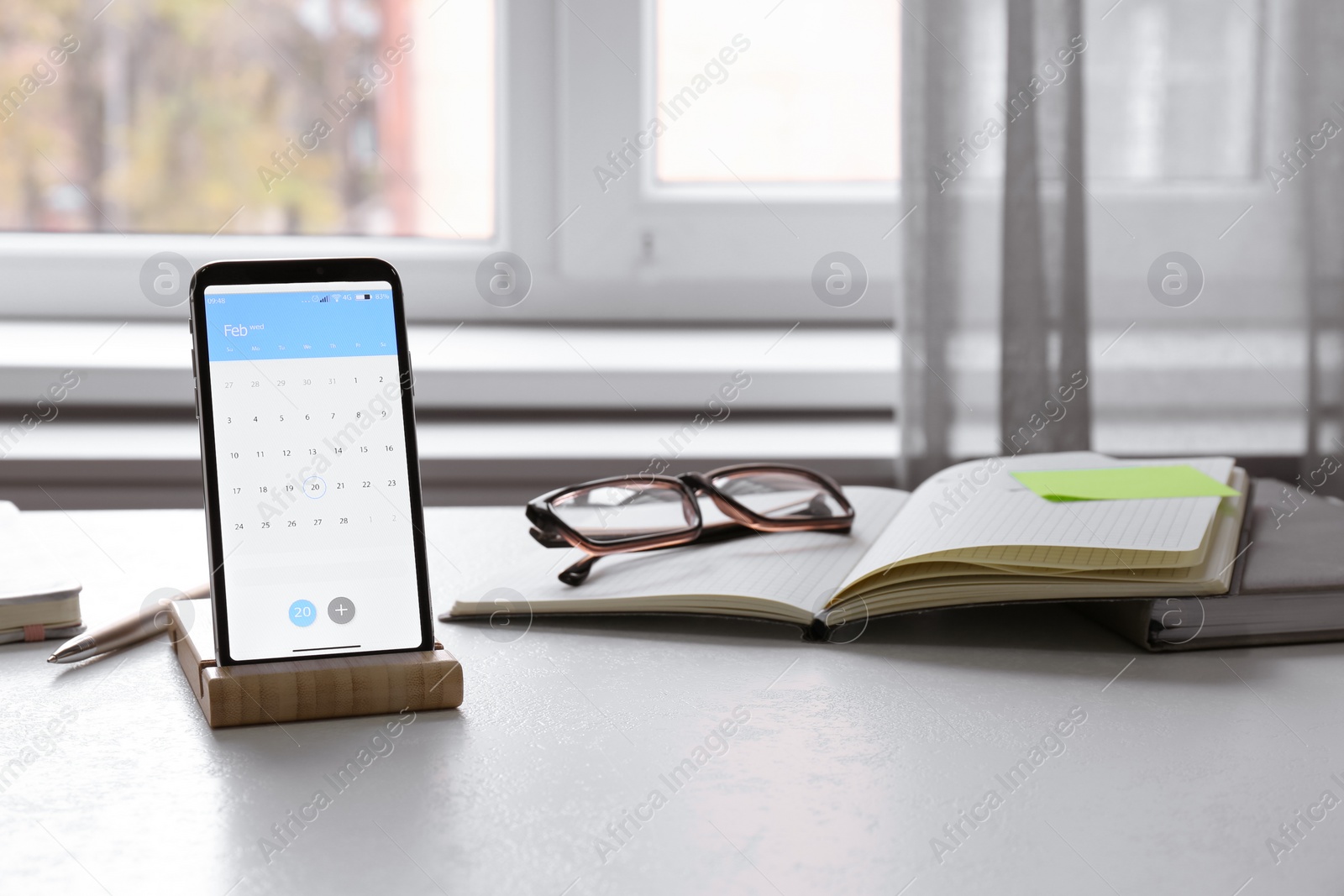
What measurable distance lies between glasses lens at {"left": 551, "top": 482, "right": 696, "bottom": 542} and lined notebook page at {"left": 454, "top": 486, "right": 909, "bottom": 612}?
2 cm

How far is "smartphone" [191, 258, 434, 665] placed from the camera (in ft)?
1.68

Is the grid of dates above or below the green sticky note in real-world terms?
above

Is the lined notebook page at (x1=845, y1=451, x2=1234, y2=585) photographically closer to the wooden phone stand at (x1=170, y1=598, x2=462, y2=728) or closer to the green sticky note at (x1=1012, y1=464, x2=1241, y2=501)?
the green sticky note at (x1=1012, y1=464, x2=1241, y2=501)

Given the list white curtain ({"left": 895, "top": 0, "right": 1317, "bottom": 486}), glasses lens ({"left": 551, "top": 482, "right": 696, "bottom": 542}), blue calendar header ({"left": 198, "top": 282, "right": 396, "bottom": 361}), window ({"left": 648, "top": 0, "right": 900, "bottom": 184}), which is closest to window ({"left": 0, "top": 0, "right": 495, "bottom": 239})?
window ({"left": 648, "top": 0, "right": 900, "bottom": 184})

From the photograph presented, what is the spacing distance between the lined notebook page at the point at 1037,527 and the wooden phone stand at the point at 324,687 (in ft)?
0.73

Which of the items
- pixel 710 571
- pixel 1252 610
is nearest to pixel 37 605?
pixel 710 571

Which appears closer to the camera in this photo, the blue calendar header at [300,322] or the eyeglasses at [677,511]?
the blue calendar header at [300,322]

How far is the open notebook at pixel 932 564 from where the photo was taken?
0.60 metres

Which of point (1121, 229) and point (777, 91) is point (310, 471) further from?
point (777, 91)

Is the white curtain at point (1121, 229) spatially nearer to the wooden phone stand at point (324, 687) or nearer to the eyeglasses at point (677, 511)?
the eyeglasses at point (677, 511)

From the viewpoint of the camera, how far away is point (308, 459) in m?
0.52

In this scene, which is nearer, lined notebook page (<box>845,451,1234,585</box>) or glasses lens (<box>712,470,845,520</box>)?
lined notebook page (<box>845,451,1234,585</box>)

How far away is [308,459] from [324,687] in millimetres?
97

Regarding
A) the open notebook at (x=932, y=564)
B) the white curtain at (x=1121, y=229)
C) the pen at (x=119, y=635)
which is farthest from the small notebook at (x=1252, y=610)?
the white curtain at (x=1121, y=229)
